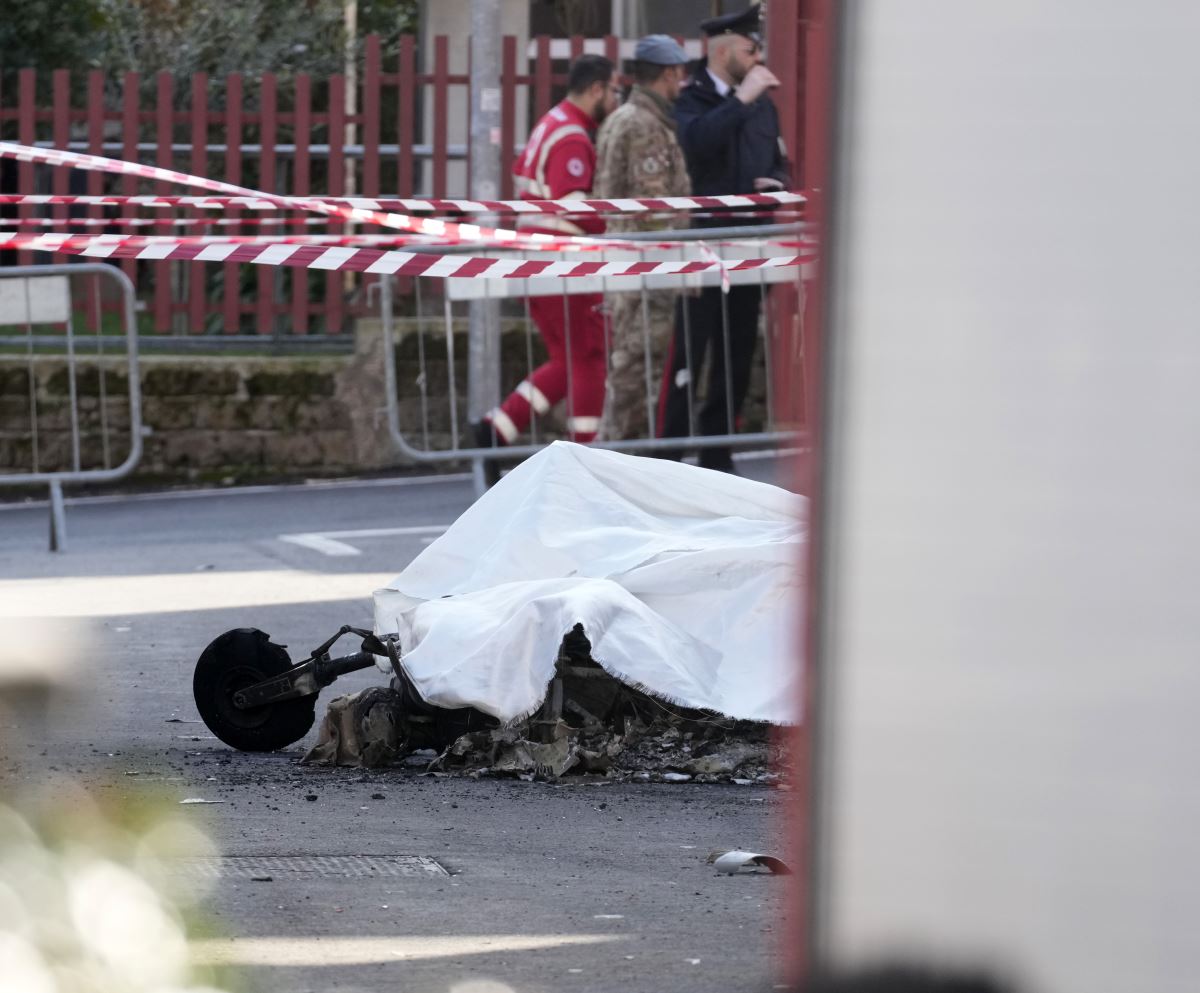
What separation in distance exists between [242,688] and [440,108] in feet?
24.2

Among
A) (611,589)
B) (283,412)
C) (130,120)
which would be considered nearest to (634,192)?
(283,412)

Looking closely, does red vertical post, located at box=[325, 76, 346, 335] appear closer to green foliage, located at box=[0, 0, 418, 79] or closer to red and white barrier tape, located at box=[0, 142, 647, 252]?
green foliage, located at box=[0, 0, 418, 79]

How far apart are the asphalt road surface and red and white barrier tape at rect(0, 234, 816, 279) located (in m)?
1.15

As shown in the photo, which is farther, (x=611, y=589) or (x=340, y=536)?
(x=340, y=536)

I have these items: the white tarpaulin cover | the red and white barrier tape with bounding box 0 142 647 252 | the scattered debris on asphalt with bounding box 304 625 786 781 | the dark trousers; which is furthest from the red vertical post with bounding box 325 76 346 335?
the scattered debris on asphalt with bounding box 304 625 786 781

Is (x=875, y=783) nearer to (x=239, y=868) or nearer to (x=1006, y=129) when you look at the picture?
(x=1006, y=129)

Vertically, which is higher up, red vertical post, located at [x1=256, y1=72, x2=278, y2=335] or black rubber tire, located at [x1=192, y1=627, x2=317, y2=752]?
red vertical post, located at [x1=256, y1=72, x2=278, y2=335]

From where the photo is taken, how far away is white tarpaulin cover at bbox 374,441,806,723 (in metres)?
4.71

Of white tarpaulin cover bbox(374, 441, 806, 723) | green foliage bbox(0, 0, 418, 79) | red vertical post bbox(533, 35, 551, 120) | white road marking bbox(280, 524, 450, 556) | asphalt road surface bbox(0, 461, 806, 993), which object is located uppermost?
green foliage bbox(0, 0, 418, 79)

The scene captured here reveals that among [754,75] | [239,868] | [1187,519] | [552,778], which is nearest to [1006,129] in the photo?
[1187,519]

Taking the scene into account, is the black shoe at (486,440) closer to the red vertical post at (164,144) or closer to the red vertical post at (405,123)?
the red vertical post at (405,123)

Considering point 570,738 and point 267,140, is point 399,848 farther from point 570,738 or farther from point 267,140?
point 267,140

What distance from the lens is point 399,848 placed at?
13.8 ft

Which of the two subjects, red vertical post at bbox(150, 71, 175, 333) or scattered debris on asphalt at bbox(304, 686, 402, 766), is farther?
red vertical post at bbox(150, 71, 175, 333)
